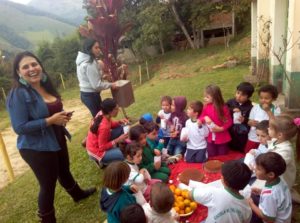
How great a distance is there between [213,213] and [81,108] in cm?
1422

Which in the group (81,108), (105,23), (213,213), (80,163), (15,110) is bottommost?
(81,108)

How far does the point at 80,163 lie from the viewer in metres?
5.15

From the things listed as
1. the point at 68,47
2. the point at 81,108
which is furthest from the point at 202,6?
A: the point at 68,47

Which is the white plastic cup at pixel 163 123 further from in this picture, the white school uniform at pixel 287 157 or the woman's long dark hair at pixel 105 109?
the white school uniform at pixel 287 157

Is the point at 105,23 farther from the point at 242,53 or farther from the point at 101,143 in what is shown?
the point at 242,53

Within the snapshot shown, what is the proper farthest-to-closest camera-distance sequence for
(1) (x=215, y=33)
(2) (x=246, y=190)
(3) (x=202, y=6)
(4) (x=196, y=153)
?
1. (1) (x=215, y=33)
2. (3) (x=202, y=6)
3. (4) (x=196, y=153)
4. (2) (x=246, y=190)

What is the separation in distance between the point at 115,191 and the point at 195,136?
6.51 feet

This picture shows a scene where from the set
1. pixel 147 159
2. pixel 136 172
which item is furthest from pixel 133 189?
pixel 147 159

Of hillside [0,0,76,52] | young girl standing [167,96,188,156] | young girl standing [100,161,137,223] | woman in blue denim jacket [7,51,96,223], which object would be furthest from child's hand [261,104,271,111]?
hillside [0,0,76,52]

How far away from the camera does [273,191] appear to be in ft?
8.33

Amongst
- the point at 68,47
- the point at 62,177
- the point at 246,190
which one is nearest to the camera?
the point at 246,190

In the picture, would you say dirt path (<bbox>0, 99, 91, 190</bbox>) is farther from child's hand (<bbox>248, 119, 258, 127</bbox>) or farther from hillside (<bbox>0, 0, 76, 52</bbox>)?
hillside (<bbox>0, 0, 76, 52</bbox>)

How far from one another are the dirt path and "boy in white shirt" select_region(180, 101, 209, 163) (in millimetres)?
4492

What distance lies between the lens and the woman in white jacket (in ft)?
14.7
